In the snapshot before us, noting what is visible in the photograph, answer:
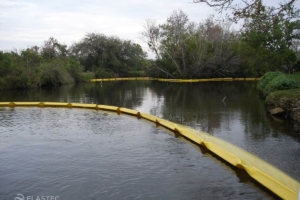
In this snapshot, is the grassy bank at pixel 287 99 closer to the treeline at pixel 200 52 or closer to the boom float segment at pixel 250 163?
the boom float segment at pixel 250 163

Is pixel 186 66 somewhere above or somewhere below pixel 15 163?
above

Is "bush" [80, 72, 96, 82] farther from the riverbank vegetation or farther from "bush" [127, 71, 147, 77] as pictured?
"bush" [127, 71, 147, 77]

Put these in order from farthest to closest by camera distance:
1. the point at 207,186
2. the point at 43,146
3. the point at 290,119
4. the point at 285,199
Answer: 1. the point at 290,119
2. the point at 43,146
3. the point at 207,186
4. the point at 285,199

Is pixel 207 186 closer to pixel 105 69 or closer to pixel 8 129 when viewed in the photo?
pixel 8 129

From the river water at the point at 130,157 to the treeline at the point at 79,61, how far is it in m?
17.6

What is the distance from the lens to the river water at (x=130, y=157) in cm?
555

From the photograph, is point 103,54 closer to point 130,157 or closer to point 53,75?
point 53,75

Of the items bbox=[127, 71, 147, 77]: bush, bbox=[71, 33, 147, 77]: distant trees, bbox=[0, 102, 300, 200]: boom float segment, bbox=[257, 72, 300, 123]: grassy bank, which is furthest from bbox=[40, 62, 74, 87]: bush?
bbox=[0, 102, 300, 200]: boom float segment

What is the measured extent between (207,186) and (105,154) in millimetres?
2873

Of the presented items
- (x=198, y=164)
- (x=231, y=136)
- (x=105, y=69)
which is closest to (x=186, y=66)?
(x=105, y=69)

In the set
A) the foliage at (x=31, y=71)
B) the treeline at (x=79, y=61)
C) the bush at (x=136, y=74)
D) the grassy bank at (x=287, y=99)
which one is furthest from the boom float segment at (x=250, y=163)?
the bush at (x=136, y=74)

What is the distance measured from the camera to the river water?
555cm

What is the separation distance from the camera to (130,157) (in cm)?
740

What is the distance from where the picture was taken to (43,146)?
8.41m
